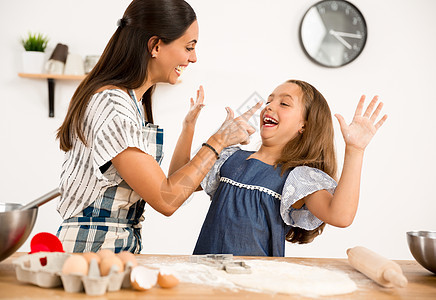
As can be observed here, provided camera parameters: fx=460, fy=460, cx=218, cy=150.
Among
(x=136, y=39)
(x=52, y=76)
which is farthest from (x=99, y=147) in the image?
(x=52, y=76)

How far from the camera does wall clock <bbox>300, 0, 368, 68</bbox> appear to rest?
2908mm

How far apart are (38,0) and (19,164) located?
100cm

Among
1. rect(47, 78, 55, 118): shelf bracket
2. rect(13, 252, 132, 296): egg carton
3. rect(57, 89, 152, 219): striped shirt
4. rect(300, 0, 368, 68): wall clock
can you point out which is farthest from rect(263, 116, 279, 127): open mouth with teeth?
rect(47, 78, 55, 118): shelf bracket

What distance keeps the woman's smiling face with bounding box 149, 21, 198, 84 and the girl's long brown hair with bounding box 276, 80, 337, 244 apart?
1.46 feet

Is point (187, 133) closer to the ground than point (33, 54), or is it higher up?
closer to the ground

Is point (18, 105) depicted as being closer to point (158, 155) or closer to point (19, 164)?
point (19, 164)

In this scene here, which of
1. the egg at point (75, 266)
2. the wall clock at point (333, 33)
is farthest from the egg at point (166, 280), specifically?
the wall clock at point (333, 33)

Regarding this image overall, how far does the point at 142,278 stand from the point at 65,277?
A: 13 centimetres

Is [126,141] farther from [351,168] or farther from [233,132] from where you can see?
[351,168]

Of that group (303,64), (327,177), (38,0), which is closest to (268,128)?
(327,177)

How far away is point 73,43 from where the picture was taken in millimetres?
2791

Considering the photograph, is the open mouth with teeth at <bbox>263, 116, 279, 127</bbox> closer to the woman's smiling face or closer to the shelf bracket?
the woman's smiling face

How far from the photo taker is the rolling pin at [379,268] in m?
0.89

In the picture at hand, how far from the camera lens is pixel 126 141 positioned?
1.14 meters
